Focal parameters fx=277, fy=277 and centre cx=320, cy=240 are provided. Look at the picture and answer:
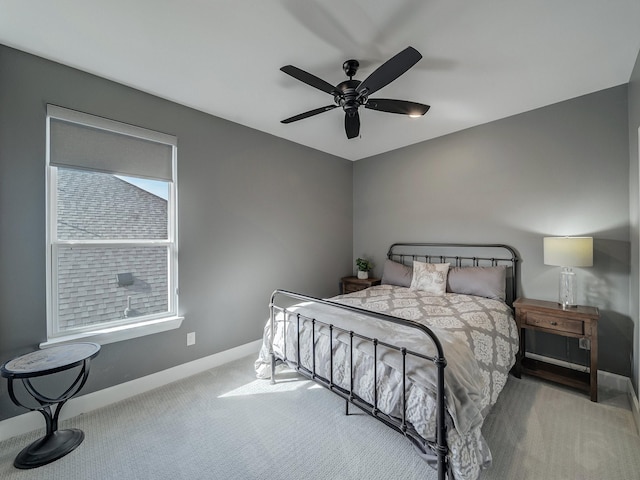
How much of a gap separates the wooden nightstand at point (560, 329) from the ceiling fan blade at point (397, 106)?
2073 millimetres

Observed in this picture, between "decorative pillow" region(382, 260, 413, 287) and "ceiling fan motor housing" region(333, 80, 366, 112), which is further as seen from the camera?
"decorative pillow" region(382, 260, 413, 287)

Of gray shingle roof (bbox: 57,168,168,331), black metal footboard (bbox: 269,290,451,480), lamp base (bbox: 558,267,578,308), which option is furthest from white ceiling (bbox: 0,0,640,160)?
black metal footboard (bbox: 269,290,451,480)

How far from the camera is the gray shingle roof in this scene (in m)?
2.18

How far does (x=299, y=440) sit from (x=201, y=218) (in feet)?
7.17

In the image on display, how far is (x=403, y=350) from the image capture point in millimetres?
1535

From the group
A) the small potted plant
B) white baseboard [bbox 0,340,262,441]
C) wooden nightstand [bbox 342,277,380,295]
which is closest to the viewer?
white baseboard [bbox 0,340,262,441]

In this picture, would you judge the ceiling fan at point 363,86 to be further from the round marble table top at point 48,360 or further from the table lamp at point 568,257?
the round marble table top at point 48,360

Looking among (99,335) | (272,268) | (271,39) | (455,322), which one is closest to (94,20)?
(271,39)

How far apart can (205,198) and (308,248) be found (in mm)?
1595

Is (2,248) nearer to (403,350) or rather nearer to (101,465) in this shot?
(101,465)

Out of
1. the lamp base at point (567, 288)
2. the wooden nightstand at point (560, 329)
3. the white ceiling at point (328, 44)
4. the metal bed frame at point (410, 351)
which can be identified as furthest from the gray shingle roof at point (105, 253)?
the lamp base at point (567, 288)

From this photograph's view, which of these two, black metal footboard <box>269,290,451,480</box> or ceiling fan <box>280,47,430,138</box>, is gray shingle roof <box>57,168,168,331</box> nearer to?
black metal footboard <box>269,290,451,480</box>

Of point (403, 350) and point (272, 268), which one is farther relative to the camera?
point (272, 268)

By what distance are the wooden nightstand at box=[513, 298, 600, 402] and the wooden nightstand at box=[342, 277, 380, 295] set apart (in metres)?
1.81
